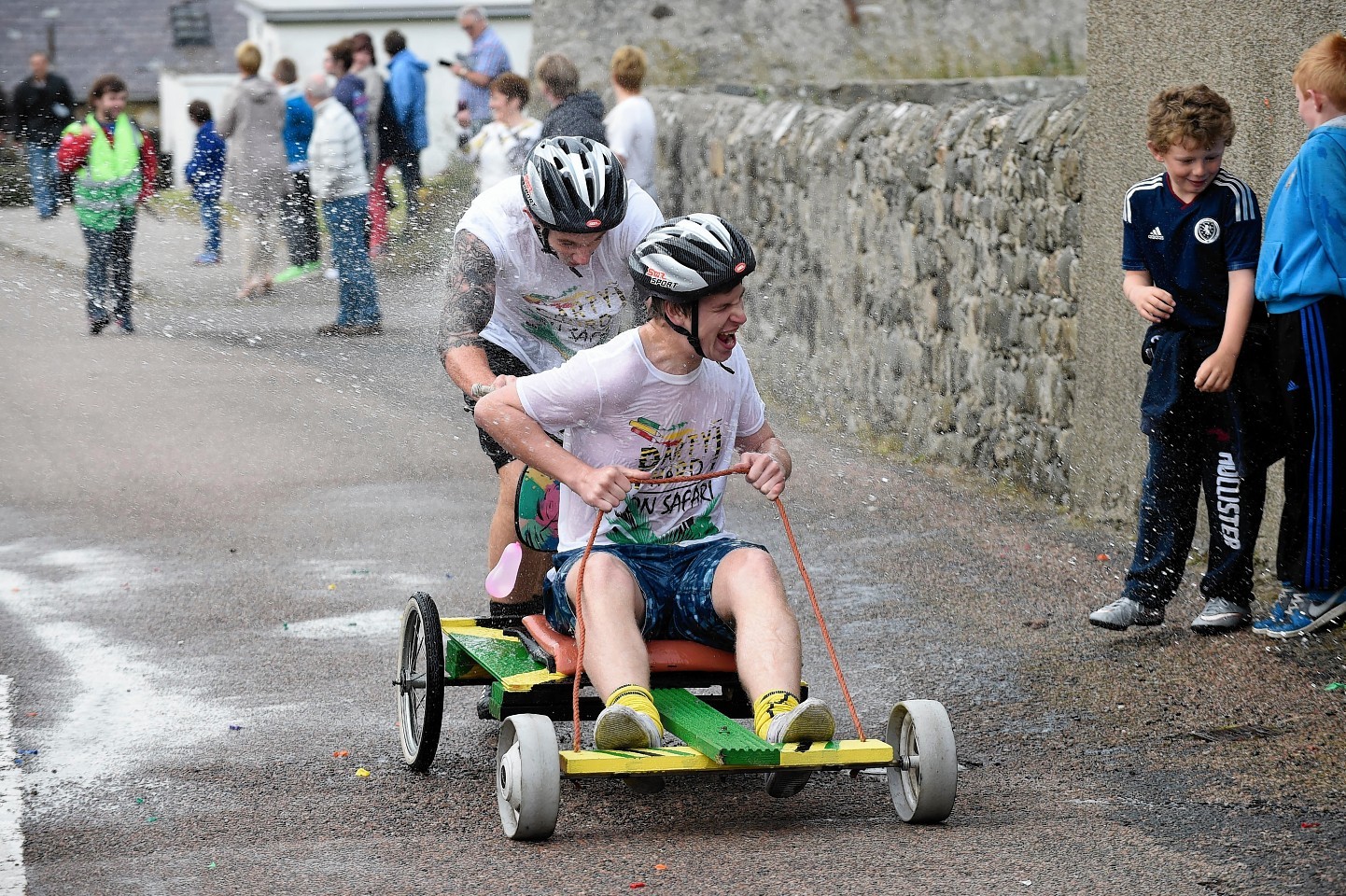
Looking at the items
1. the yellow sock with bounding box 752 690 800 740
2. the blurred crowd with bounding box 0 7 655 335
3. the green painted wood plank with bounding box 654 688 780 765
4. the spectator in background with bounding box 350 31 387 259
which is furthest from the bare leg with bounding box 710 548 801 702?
the spectator in background with bounding box 350 31 387 259

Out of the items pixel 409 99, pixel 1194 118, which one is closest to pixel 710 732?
pixel 1194 118

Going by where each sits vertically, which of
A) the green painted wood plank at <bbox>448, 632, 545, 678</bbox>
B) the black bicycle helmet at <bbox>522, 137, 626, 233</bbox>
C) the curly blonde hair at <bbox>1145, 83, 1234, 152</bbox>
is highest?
the curly blonde hair at <bbox>1145, 83, 1234, 152</bbox>

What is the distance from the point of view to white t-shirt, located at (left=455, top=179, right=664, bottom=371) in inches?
223

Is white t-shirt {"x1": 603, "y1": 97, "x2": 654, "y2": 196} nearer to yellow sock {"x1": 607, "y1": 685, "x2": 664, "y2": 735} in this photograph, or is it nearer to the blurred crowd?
the blurred crowd

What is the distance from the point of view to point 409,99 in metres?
20.3

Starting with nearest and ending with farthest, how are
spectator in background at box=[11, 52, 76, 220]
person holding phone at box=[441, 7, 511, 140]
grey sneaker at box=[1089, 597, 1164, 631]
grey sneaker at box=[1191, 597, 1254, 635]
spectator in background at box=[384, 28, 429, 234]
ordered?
grey sneaker at box=[1191, 597, 1254, 635] → grey sneaker at box=[1089, 597, 1164, 631] → person holding phone at box=[441, 7, 511, 140] → spectator in background at box=[384, 28, 429, 234] → spectator in background at box=[11, 52, 76, 220]

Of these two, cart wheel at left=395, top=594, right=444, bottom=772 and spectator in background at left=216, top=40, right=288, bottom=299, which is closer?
cart wheel at left=395, top=594, right=444, bottom=772

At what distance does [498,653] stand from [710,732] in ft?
3.21

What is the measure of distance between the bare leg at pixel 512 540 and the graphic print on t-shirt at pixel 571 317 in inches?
18.1

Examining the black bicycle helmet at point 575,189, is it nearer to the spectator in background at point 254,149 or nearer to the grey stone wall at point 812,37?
the spectator in background at point 254,149

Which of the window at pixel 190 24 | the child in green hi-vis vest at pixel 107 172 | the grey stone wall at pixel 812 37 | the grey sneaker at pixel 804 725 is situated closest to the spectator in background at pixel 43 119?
the child in green hi-vis vest at pixel 107 172

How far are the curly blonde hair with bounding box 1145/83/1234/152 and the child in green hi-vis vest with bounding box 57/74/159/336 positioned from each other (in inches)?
447

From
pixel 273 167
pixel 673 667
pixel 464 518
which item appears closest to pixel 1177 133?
pixel 673 667

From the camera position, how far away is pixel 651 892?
14.0 feet
